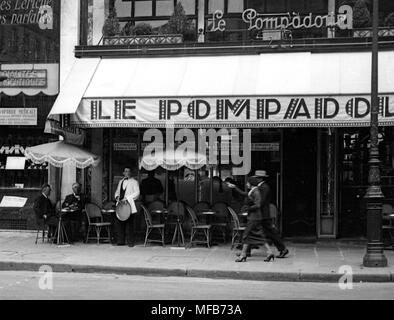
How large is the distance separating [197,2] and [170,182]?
462 centimetres

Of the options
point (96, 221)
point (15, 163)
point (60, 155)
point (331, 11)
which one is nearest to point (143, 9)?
point (60, 155)

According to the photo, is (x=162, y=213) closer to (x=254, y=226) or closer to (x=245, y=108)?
(x=254, y=226)

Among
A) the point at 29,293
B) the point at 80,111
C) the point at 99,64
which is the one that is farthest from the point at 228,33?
the point at 29,293

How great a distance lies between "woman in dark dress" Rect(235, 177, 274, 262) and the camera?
40.4 feet

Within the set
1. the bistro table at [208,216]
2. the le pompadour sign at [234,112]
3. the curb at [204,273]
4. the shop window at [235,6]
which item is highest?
the shop window at [235,6]

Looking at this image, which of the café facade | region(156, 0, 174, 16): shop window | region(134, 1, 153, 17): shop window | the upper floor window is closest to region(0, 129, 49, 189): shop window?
the café facade

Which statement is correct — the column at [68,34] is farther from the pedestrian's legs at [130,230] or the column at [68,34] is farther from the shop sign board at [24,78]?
the pedestrian's legs at [130,230]

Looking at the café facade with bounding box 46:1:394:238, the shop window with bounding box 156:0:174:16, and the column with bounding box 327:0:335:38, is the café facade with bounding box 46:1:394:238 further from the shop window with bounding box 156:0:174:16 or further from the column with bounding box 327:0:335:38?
the shop window with bounding box 156:0:174:16

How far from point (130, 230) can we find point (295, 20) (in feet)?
20.8

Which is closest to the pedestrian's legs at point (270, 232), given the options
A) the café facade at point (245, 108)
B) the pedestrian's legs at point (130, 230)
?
the café facade at point (245, 108)

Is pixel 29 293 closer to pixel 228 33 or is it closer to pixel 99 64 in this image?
pixel 99 64

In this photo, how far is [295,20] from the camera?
48.2ft

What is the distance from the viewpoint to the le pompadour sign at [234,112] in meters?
12.7

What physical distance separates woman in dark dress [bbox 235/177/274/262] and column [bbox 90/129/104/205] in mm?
4727
